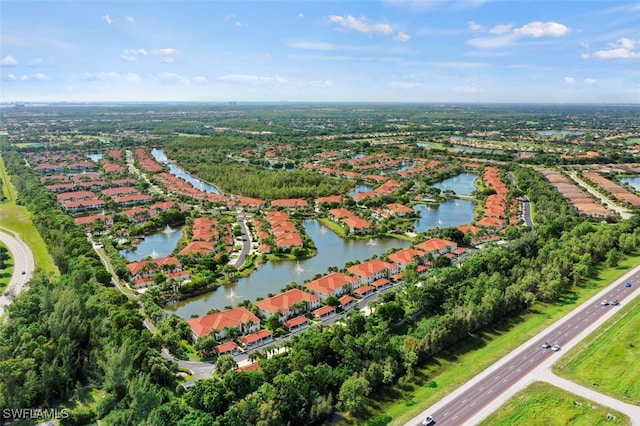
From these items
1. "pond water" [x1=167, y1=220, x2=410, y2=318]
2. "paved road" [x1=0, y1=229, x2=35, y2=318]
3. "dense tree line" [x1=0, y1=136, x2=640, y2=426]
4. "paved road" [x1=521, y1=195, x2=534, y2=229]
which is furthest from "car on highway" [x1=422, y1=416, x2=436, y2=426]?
A: "paved road" [x1=521, y1=195, x2=534, y2=229]

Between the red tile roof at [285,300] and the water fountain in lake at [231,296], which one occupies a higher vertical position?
the red tile roof at [285,300]

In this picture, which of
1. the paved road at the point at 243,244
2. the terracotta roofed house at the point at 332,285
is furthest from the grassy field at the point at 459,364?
the paved road at the point at 243,244

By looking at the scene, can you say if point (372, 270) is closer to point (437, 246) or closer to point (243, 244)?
point (437, 246)

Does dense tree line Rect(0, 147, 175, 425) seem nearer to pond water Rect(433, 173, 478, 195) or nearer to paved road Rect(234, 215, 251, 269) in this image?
paved road Rect(234, 215, 251, 269)

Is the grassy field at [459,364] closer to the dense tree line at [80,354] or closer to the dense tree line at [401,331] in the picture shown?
the dense tree line at [401,331]

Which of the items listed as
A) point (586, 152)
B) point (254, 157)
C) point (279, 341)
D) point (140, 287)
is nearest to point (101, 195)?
point (140, 287)

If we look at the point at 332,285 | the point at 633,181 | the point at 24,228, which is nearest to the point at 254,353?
the point at 332,285
